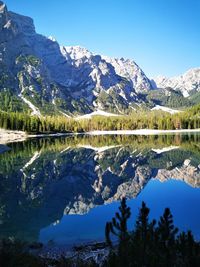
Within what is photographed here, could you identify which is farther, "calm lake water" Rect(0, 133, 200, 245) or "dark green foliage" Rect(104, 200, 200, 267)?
"calm lake water" Rect(0, 133, 200, 245)

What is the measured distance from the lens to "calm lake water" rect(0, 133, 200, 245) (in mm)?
38656

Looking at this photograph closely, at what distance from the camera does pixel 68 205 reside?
5038 centimetres

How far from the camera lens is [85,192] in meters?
61.1

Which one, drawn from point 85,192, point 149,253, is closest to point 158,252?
point 149,253

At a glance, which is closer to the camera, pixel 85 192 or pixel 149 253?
pixel 149 253

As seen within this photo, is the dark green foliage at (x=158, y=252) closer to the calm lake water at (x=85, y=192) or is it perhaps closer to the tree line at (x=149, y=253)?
the tree line at (x=149, y=253)

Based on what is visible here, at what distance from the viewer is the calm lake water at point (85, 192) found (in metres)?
38.7

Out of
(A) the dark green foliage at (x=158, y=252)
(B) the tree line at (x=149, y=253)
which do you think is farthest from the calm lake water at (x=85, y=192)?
(A) the dark green foliage at (x=158, y=252)

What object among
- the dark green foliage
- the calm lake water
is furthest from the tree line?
the calm lake water

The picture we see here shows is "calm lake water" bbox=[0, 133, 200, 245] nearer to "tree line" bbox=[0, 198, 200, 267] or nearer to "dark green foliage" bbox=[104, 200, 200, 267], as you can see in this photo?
"tree line" bbox=[0, 198, 200, 267]

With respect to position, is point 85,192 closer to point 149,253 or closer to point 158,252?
point 158,252

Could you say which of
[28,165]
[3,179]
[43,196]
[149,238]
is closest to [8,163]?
[28,165]

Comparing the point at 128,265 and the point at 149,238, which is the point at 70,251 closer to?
the point at 149,238

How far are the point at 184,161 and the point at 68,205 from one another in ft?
163
